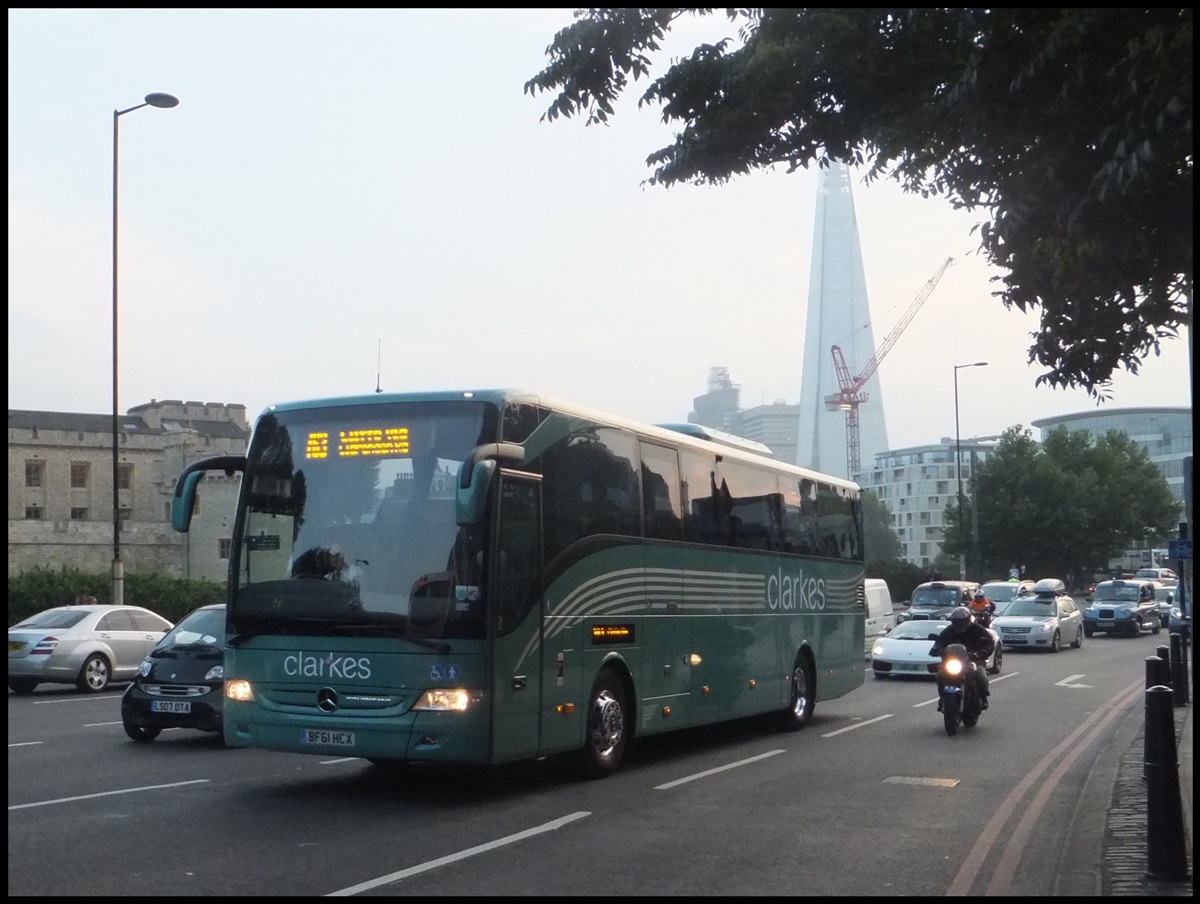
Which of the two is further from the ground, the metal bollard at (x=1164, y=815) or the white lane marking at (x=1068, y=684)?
the metal bollard at (x=1164, y=815)

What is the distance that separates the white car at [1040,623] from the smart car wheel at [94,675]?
22798mm

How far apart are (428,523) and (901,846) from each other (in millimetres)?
4305

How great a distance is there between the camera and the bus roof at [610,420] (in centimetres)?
1130

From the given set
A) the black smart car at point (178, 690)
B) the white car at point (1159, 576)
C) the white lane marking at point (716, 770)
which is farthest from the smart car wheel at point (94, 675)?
the white car at point (1159, 576)

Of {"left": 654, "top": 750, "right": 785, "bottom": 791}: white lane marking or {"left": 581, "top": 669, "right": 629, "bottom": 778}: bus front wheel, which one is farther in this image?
{"left": 581, "top": 669, "right": 629, "bottom": 778}: bus front wheel

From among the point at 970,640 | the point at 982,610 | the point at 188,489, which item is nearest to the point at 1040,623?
the point at 982,610

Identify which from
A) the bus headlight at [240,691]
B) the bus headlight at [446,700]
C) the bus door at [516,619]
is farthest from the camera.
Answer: the bus headlight at [240,691]

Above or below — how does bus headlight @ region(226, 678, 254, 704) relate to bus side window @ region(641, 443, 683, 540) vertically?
below

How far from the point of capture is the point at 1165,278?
10.2 metres

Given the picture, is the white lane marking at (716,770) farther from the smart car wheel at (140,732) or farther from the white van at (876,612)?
the white van at (876,612)

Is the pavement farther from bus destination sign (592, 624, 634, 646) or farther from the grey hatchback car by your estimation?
the grey hatchback car

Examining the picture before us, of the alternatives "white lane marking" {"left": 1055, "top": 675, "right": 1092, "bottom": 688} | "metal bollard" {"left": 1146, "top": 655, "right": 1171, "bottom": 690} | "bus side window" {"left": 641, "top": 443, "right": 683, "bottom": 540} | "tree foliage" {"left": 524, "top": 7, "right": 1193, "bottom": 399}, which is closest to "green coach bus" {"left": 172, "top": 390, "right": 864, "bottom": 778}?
"bus side window" {"left": 641, "top": 443, "right": 683, "bottom": 540}

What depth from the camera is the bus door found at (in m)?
10.9

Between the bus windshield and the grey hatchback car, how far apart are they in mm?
12931
